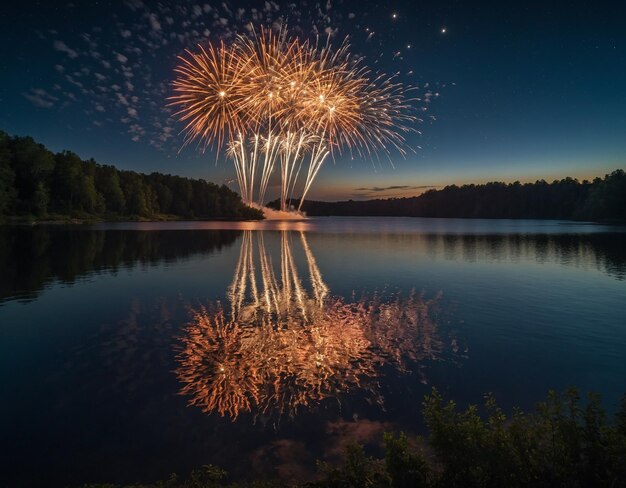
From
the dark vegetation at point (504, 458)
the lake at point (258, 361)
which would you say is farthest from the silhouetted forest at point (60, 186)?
the dark vegetation at point (504, 458)

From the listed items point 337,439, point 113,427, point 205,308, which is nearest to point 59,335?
point 205,308

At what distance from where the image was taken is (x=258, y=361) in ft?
44.9

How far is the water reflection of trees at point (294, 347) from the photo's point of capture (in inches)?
448

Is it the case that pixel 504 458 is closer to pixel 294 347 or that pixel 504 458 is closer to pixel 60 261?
pixel 294 347

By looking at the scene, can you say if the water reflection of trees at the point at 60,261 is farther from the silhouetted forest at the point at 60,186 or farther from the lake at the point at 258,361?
the silhouetted forest at the point at 60,186

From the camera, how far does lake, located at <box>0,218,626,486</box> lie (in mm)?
8945

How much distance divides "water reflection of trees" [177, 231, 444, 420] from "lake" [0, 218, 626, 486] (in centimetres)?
7

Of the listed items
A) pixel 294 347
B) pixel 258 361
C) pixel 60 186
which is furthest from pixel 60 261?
pixel 60 186

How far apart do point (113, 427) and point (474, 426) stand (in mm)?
8215

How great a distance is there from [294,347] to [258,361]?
1981 mm

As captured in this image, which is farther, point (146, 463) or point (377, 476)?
point (146, 463)

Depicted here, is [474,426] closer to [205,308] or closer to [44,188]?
[205,308]

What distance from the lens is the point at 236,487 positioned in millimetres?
6828

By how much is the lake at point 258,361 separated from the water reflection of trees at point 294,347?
7 centimetres
